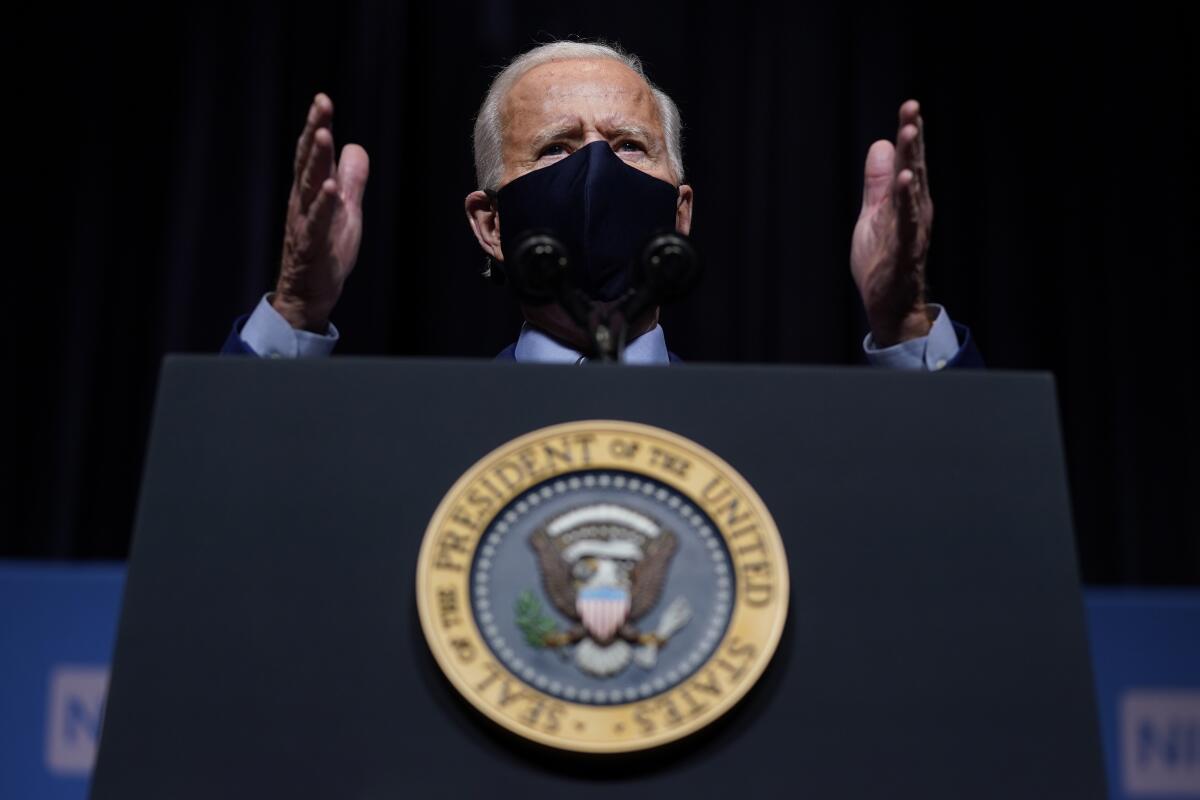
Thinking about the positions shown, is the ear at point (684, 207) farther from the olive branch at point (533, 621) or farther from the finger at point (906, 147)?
the olive branch at point (533, 621)

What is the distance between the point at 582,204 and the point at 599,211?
0.08 ft

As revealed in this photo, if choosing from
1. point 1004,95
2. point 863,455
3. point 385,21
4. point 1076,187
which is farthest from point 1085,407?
point 863,455

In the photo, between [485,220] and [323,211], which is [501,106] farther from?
[323,211]

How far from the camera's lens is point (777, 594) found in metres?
0.79

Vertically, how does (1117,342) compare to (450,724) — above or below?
above

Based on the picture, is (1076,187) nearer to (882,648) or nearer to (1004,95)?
(1004,95)

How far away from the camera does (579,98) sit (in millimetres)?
1761

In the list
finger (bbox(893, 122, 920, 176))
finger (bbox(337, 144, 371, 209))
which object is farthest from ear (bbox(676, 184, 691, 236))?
finger (bbox(893, 122, 920, 176))

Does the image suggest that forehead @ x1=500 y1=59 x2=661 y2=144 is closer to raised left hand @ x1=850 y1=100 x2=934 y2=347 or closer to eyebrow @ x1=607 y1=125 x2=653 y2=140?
eyebrow @ x1=607 y1=125 x2=653 y2=140

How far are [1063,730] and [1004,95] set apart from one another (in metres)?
2.70

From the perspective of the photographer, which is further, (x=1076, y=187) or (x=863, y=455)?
(x=1076, y=187)

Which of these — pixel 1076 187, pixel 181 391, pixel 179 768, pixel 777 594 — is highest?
pixel 1076 187

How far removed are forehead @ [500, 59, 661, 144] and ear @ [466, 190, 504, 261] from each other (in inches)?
4.3

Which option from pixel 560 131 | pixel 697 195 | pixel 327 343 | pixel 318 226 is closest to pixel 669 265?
pixel 318 226
